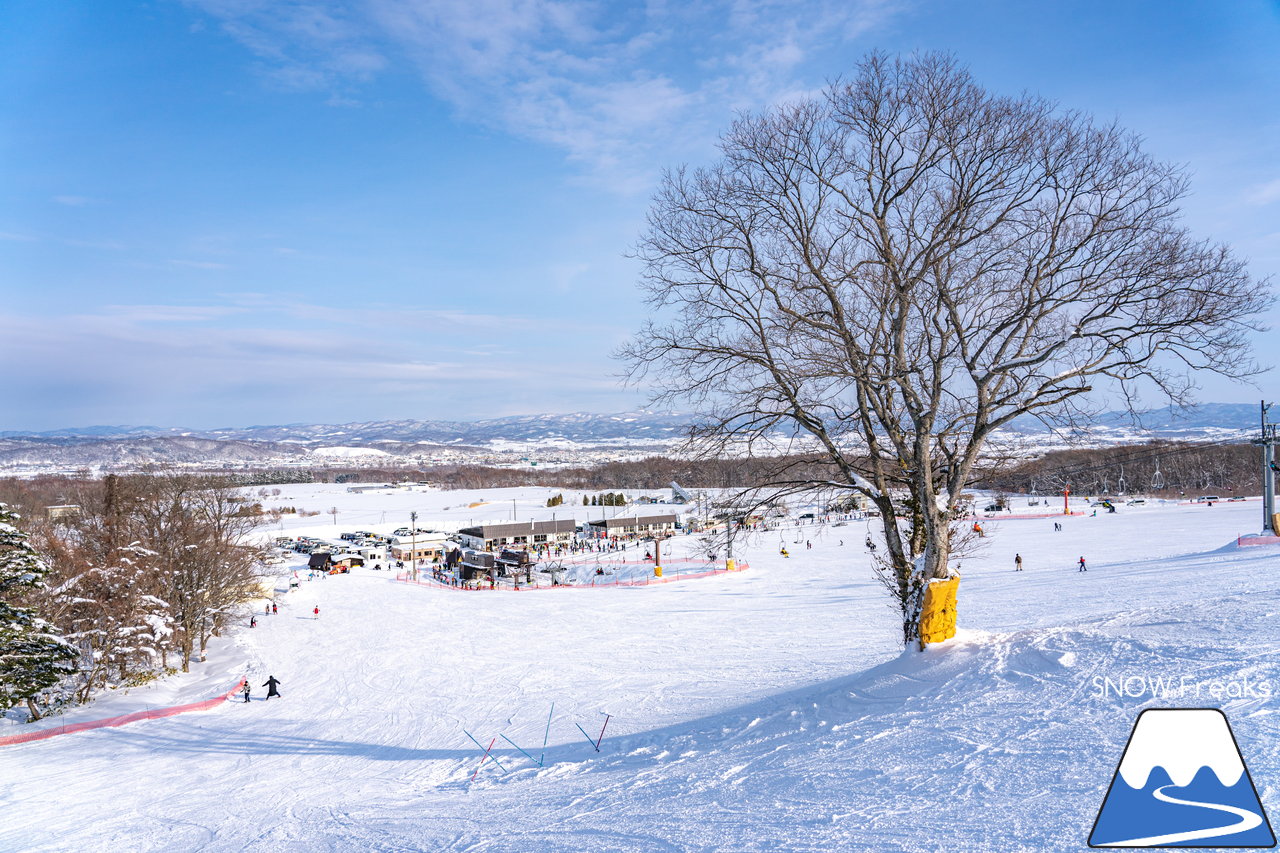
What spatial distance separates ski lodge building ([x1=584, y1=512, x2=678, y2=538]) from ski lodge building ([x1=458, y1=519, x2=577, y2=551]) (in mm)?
2238

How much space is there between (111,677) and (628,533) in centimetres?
4449

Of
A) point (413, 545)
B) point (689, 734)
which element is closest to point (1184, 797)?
point (689, 734)

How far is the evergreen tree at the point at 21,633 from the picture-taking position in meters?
14.7

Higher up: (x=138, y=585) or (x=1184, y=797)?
(x=1184, y=797)

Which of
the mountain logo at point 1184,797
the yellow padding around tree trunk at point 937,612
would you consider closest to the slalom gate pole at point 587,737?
the yellow padding around tree trunk at point 937,612

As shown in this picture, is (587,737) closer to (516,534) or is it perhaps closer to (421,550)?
(421,550)

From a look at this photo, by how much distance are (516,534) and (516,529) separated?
0.41 metres

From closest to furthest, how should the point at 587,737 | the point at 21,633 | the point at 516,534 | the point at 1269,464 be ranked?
the point at 587,737 → the point at 21,633 → the point at 1269,464 → the point at 516,534

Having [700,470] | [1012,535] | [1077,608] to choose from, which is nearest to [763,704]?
[700,470]

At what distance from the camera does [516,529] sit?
185 ft

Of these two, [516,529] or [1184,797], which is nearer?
[1184,797]

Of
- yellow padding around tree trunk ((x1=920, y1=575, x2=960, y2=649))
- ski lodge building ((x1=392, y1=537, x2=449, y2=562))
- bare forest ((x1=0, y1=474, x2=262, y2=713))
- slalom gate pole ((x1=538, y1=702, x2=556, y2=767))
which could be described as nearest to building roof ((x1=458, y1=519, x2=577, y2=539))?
ski lodge building ((x1=392, y1=537, x2=449, y2=562))

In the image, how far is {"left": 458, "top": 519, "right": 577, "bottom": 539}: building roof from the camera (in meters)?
54.5

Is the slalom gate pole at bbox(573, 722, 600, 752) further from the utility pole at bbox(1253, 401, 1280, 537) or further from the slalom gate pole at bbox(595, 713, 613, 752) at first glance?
the utility pole at bbox(1253, 401, 1280, 537)
